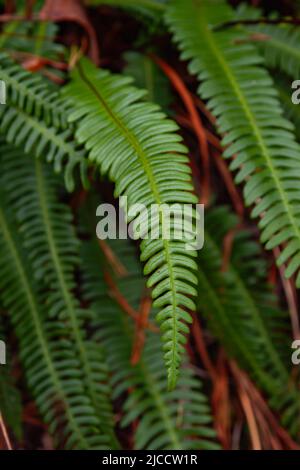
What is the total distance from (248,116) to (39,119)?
1.68 feet

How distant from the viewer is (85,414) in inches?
58.8

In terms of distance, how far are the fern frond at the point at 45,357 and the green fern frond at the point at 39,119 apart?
0.90 ft

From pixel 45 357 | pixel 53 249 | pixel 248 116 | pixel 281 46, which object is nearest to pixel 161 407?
pixel 45 357

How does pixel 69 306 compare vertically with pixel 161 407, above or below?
above

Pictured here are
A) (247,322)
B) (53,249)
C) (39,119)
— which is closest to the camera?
(39,119)

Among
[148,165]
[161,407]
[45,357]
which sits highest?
[148,165]

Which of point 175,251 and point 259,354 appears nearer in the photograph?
point 175,251

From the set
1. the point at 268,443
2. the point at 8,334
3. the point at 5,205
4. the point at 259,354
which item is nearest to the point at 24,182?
the point at 5,205

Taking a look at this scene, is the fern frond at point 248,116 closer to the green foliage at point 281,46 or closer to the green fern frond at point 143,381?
the green foliage at point 281,46

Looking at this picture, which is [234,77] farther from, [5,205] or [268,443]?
[268,443]

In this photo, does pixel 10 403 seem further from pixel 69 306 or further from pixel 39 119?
pixel 39 119

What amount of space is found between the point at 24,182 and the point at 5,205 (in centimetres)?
8

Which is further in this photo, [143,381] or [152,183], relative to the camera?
[143,381]

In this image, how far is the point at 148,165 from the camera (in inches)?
47.9
